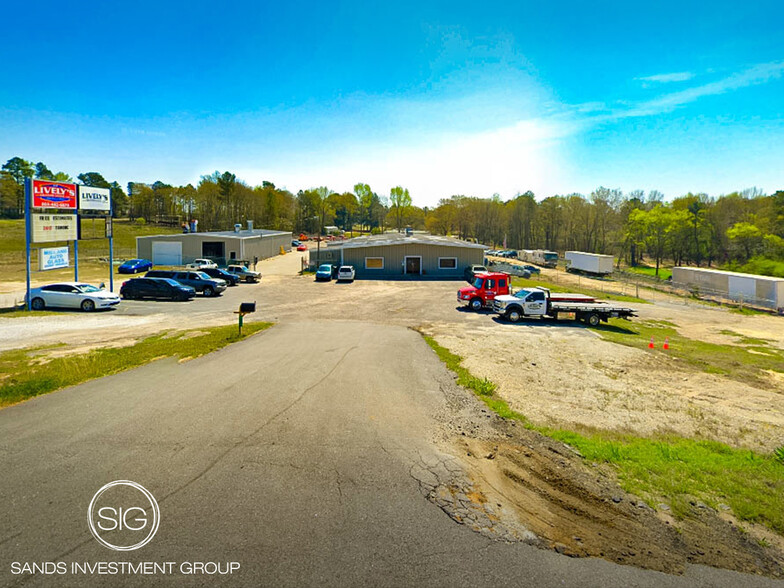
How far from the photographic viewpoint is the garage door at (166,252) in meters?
53.5

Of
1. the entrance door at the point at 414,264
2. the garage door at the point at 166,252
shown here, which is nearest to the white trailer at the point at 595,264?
the entrance door at the point at 414,264

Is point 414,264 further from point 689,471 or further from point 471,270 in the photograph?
point 689,471

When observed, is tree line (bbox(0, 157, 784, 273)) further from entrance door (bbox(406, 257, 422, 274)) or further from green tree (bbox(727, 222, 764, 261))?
entrance door (bbox(406, 257, 422, 274))

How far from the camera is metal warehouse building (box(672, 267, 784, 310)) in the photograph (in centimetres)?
3394

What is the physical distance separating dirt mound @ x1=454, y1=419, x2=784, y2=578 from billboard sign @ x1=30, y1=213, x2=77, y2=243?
2765 cm

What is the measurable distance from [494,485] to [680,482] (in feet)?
9.99

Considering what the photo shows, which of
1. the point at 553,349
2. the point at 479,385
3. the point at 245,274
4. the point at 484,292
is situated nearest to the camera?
the point at 479,385

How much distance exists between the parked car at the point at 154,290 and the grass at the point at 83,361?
12.0 metres

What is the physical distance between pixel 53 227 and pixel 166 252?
97.8 feet

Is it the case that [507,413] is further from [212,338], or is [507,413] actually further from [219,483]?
[212,338]

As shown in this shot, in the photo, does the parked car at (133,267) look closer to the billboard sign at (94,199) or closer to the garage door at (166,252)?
the garage door at (166,252)

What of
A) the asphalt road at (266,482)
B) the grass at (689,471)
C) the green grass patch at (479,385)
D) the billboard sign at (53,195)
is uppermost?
the billboard sign at (53,195)

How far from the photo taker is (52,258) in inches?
999

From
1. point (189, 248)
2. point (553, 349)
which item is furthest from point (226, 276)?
point (553, 349)
